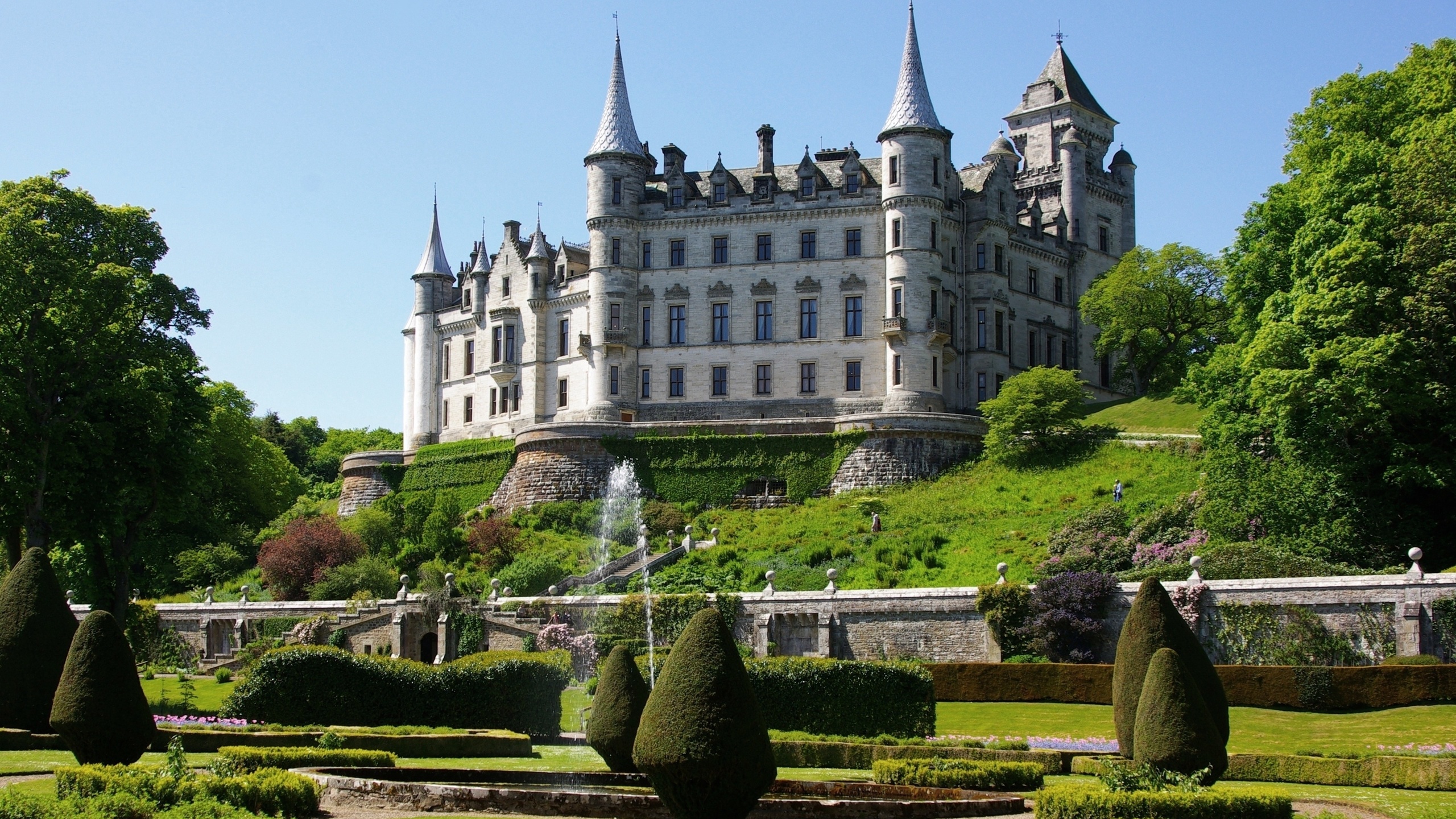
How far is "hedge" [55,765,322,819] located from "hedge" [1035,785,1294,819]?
7947 mm

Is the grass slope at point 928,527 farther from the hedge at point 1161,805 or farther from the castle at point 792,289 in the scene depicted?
the hedge at point 1161,805

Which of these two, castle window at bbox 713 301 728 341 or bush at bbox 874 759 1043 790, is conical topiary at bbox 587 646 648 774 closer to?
bush at bbox 874 759 1043 790

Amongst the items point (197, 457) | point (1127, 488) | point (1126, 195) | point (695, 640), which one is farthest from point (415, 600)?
point (1126, 195)

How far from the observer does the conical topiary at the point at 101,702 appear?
18234mm

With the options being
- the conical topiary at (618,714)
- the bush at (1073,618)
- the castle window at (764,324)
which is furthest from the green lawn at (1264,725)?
the castle window at (764,324)

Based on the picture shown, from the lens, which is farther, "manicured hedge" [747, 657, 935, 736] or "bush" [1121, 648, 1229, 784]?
"manicured hedge" [747, 657, 935, 736]

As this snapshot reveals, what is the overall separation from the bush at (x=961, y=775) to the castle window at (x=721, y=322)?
45.8 metres

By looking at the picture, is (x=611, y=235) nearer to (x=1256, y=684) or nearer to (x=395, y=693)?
(x=395, y=693)

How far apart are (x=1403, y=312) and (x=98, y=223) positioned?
31.5m

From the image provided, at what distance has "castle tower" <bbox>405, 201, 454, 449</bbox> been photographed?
7538 cm

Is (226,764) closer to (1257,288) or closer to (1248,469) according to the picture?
(1248,469)

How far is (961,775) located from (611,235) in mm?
48549

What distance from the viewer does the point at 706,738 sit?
14.9 m

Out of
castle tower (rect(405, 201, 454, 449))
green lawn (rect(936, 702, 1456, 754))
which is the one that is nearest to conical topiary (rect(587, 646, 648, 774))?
green lawn (rect(936, 702, 1456, 754))
